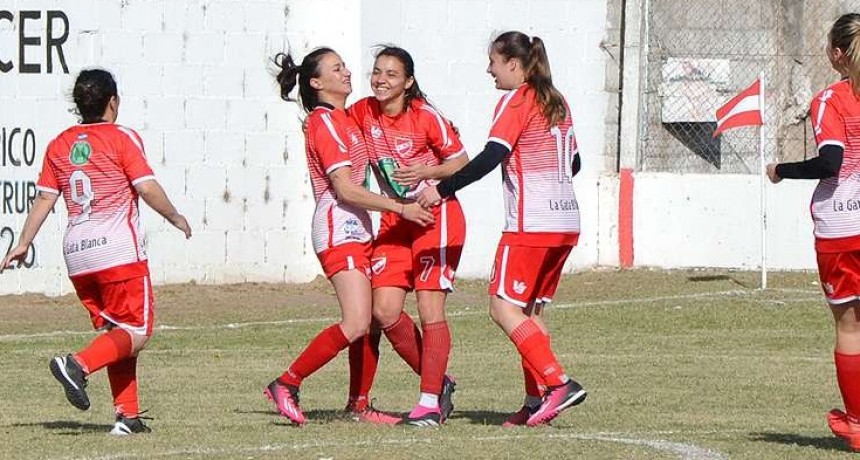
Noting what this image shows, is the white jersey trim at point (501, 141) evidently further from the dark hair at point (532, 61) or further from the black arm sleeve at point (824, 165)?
the black arm sleeve at point (824, 165)

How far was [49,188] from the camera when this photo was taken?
8555mm

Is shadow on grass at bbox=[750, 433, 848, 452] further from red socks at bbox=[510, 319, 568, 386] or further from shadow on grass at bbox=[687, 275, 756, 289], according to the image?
shadow on grass at bbox=[687, 275, 756, 289]

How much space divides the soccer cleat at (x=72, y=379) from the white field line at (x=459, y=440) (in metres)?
0.54

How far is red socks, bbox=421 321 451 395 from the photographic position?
29.4ft

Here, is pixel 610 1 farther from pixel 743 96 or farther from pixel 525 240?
pixel 525 240

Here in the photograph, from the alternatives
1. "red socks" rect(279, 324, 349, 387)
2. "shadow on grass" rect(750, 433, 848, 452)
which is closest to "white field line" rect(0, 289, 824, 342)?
"red socks" rect(279, 324, 349, 387)

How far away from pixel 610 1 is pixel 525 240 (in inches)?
428

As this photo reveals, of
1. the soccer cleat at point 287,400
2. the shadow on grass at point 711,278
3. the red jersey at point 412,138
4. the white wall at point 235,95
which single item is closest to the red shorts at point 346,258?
the red jersey at point 412,138

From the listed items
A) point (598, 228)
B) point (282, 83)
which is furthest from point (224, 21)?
point (282, 83)

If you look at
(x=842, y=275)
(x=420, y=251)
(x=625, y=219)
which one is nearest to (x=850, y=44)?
(x=842, y=275)

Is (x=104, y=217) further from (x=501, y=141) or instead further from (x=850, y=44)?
(x=850, y=44)

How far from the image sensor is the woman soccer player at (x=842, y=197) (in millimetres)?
7645

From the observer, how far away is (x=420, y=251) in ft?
29.4

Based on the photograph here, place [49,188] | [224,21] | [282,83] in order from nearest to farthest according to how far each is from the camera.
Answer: [49,188]
[282,83]
[224,21]
